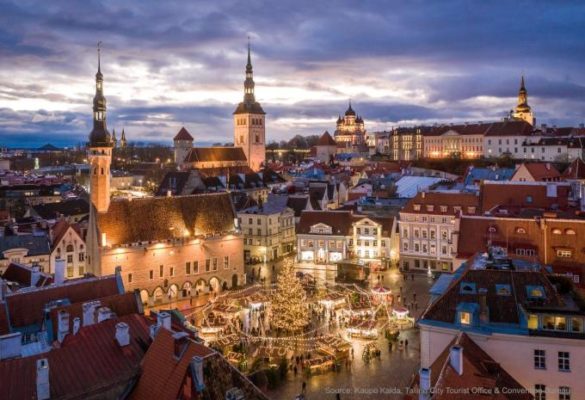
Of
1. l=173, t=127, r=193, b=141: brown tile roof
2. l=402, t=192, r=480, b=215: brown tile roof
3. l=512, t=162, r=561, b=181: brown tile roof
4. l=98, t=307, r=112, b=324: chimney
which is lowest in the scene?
l=98, t=307, r=112, b=324: chimney

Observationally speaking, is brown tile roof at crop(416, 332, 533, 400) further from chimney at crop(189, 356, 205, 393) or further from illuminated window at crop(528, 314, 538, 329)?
chimney at crop(189, 356, 205, 393)

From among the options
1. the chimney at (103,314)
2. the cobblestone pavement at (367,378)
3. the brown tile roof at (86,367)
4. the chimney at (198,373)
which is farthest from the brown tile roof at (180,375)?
the cobblestone pavement at (367,378)

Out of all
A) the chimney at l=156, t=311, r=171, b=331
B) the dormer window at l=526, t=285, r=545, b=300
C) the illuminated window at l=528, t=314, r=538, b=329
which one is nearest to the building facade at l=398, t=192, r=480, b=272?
the dormer window at l=526, t=285, r=545, b=300

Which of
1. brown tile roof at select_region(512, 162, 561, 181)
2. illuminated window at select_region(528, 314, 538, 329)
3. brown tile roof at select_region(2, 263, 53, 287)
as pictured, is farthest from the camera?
brown tile roof at select_region(512, 162, 561, 181)

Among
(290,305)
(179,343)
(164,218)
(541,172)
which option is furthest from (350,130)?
(179,343)

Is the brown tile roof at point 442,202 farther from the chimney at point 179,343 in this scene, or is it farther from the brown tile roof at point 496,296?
the chimney at point 179,343

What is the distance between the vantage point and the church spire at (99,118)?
47.8 meters

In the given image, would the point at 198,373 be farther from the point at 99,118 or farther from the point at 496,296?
the point at 99,118

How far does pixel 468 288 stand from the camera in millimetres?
23234

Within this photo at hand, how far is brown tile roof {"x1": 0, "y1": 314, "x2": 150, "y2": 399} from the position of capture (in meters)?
16.5

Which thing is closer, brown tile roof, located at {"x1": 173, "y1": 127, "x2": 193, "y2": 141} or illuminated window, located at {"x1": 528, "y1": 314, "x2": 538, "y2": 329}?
illuminated window, located at {"x1": 528, "y1": 314, "x2": 538, "y2": 329}

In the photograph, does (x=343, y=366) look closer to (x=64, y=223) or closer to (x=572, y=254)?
(x=572, y=254)

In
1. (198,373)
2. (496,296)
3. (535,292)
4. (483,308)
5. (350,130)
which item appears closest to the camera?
(198,373)

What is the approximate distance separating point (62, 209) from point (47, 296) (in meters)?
44.6
